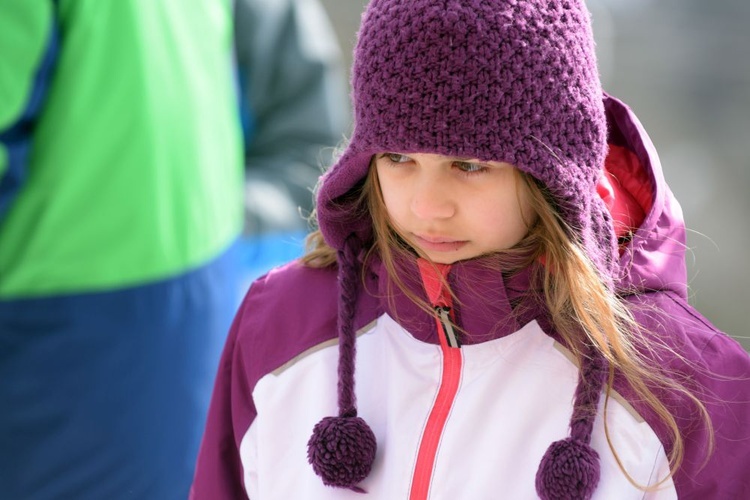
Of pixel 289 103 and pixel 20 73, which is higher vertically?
pixel 20 73

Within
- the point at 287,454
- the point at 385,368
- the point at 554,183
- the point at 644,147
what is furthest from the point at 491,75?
the point at 287,454

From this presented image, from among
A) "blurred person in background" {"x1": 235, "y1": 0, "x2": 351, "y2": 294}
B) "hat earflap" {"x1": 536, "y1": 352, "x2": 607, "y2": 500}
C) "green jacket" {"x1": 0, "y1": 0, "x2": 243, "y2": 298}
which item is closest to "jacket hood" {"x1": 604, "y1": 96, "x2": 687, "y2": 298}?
"hat earflap" {"x1": 536, "y1": 352, "x2": 607, "y2": 500}

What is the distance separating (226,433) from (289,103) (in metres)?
1.46

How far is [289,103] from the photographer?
2922 millimetres

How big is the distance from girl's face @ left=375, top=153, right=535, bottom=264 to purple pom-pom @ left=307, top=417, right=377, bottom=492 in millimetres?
272

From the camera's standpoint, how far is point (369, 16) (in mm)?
1380

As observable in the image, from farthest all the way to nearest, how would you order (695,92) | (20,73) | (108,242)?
(695,92)
(108,242)
(20,73)

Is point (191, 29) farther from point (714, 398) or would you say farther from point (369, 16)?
point (714, 398)

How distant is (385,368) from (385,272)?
142mm

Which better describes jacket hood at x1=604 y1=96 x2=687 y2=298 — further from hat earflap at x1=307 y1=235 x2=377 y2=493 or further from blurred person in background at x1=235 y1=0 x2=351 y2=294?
blurred person in background at x1=235 y1=0 x2=351 y2=294

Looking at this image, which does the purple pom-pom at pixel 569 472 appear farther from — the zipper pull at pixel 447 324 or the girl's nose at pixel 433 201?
the girl's nose at pixel 433 201

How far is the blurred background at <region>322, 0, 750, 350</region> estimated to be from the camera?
497 cm

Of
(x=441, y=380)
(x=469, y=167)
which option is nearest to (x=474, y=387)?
(x=441, y=380)

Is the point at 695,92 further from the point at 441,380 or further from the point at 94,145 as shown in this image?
the point at 441,380
